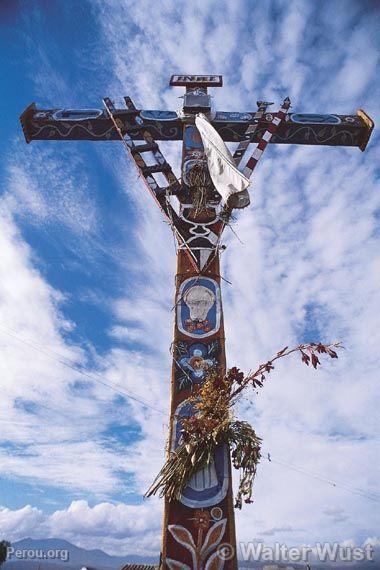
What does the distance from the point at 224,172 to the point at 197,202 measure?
3.09 ft

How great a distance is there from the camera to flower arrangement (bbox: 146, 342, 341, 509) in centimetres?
617

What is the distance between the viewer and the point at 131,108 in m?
10.3

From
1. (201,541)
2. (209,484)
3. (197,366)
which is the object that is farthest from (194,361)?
(201,541)

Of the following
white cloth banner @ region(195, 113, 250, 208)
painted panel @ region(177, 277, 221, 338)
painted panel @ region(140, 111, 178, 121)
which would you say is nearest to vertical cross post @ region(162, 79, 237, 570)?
painted panel @ region(177, 277, 221, 338)

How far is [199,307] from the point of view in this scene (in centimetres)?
782

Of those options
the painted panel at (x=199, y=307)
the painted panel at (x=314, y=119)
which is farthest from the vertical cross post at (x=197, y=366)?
the painted panel at (x=314, y=119)

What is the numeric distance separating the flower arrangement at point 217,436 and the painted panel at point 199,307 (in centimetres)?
116

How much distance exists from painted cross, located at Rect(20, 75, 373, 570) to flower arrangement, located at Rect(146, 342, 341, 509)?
178 millimetres

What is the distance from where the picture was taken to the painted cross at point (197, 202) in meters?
6.05

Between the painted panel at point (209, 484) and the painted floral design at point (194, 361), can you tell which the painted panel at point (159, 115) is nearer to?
the painted floral design at point (194, 361)

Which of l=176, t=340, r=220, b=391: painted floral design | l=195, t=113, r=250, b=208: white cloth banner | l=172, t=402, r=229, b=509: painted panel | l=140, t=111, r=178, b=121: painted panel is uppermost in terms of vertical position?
l=140, t=111, r=178, b=121: painted panel

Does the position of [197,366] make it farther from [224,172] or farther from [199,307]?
[224,172]

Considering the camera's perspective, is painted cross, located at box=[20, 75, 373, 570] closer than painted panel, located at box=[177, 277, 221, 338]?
Yes

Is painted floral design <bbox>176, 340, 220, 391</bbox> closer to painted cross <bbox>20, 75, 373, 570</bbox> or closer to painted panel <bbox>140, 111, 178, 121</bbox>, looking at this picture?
painted cross <bbox>20, 75, 373, 570</bbox>
